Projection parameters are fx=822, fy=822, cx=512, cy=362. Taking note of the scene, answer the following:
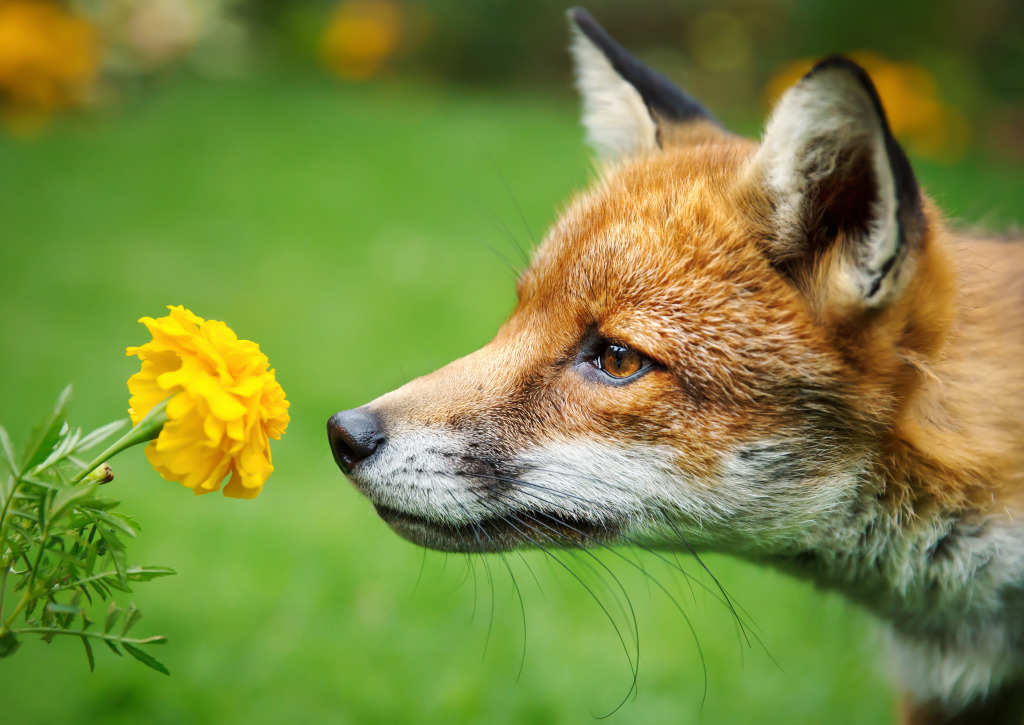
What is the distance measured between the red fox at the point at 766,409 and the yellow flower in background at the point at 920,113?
434 inches

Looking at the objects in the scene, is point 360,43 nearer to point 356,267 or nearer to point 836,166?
point 356,267

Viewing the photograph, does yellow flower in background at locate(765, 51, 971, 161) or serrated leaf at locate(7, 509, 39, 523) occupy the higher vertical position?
yellow flower in background at locate(765, 51, 971, 161)

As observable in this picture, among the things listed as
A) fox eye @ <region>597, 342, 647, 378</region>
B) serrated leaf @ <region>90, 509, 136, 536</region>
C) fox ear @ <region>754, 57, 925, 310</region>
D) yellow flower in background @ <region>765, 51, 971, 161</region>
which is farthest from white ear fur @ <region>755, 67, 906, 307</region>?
yellow flower in background @ <region>765, 51, 971, 161</region>

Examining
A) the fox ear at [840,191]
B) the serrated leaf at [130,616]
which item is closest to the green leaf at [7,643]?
the serrated leaf at [130,616]

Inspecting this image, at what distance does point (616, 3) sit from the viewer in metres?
16.8

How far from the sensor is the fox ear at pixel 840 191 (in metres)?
2.35

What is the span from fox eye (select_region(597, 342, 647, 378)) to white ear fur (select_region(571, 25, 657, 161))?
118 centimetres

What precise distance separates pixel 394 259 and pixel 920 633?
6687 mm

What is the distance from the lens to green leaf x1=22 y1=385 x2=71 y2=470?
1.68 meters

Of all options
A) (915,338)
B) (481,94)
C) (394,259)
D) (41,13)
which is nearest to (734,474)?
(915,338)

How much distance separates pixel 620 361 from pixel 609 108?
165cm

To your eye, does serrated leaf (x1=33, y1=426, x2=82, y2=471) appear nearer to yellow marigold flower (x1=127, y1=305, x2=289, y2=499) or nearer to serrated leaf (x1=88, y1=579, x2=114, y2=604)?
yellow marigold flower (x1=127, y1=305, x2=289, y2=499)

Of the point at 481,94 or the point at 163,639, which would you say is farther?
the point at 481,94

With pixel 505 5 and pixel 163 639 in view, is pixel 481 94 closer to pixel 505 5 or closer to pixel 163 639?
pixel 505 5
